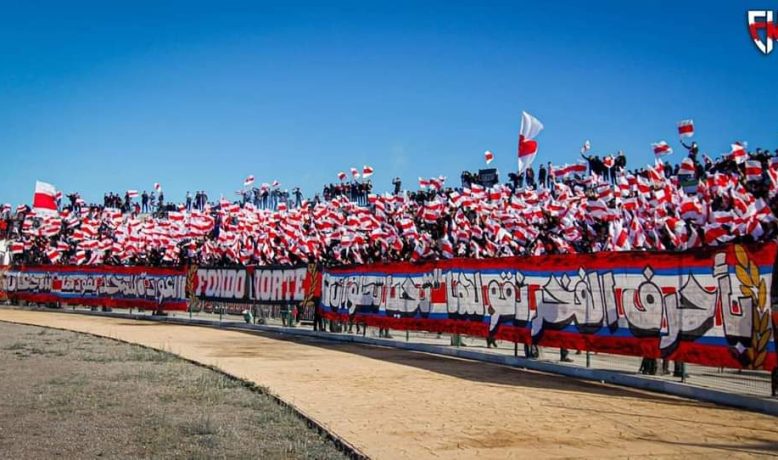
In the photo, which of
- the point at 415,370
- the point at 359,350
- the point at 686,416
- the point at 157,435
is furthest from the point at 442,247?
the point at 157,435

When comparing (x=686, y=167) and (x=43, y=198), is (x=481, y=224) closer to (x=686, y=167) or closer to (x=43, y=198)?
(x=686, y=167)

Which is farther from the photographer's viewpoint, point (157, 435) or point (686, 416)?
point (686, 416)

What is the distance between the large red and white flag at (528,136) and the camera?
73.6ft

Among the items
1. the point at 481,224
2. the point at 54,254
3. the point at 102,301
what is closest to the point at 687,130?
the point at 481,224

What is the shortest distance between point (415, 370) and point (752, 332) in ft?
26.1

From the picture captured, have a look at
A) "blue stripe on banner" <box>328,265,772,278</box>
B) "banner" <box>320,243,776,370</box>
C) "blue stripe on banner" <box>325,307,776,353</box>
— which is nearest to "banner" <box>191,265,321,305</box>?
"blue stripe on banner" <box>328,265,772,278</box>

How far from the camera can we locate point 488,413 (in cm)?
1109

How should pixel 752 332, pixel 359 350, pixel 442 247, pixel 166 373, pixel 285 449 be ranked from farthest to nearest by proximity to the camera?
pixel 442 247 < pixel 359 350 < pixel 166 373 < pixel 752 332 < pixel 285 449

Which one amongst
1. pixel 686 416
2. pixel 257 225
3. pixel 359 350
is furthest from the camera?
pixel 257 225

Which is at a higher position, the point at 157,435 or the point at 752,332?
the point at 752,332

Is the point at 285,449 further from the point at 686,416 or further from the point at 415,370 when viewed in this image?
the point at 415,370

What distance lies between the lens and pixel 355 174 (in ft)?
160

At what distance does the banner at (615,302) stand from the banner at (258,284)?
6717 millimetres

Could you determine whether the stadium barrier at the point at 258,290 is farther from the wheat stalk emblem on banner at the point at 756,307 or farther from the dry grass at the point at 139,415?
the wheat stalk emblem on banner at the point at 756,307
